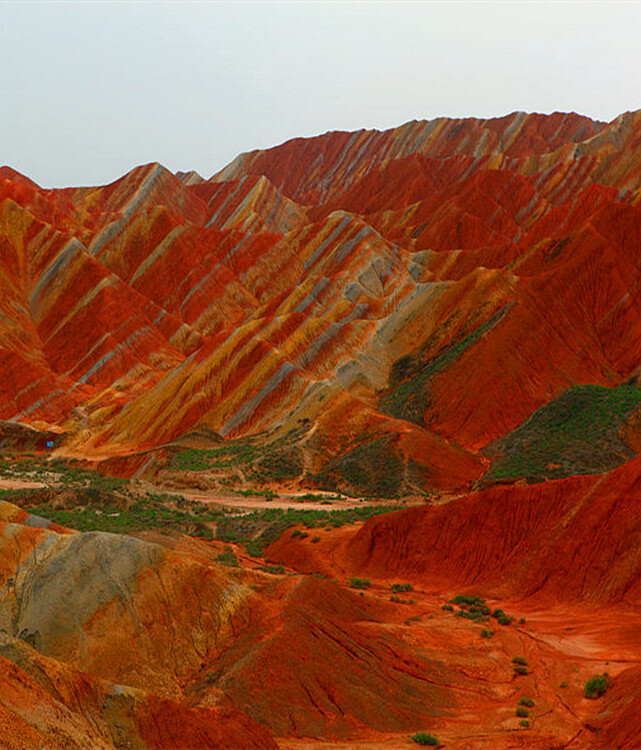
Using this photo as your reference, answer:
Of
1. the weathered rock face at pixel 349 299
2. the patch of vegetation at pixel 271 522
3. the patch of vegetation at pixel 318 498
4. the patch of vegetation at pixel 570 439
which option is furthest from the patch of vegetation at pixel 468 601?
A: the weathered rock face at pixel 349 299

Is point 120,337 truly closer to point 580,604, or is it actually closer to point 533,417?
point 533,417

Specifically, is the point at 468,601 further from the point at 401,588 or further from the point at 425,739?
the point at 425,739

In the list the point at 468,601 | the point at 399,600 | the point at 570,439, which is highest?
the point at 570,439

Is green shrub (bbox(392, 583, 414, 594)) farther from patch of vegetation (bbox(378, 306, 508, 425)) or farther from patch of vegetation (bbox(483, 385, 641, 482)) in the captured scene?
patch of vegetation (bbox(378, 306, 508, 425))

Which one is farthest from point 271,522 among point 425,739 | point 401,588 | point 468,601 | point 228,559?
point 425,739

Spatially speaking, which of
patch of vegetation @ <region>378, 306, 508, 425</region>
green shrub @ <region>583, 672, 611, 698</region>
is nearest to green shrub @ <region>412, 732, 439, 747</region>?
green shrub @ <region>583, 672, 611, 698</region>

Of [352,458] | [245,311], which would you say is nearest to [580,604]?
[352,458]
